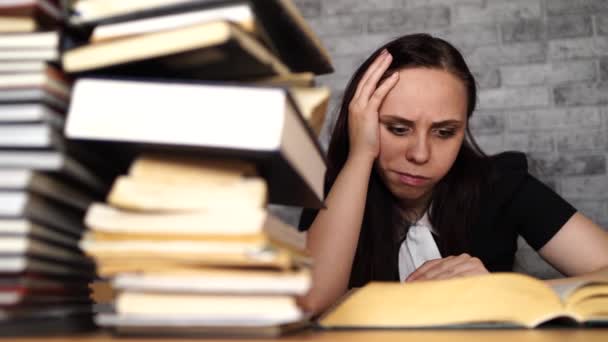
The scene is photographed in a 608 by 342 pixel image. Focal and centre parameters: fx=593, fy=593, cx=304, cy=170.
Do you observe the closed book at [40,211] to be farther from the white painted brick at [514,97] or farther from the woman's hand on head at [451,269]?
the white painted brick at [514,97]

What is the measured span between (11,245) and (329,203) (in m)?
0.66

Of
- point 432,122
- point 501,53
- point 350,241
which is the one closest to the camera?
point 350,241

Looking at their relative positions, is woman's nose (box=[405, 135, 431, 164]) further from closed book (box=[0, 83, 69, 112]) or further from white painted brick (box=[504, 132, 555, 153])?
white painted brick (box=[504, 132, 555, 153])

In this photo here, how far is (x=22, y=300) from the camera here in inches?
16.7

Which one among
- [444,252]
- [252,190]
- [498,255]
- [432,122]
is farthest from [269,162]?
[498,255]

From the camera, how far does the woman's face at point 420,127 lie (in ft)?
3.76

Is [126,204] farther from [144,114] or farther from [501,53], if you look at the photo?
[501,53]

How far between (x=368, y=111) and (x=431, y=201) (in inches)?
14.5

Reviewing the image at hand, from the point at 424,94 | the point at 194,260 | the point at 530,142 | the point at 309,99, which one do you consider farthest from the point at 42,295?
the point at 530,142

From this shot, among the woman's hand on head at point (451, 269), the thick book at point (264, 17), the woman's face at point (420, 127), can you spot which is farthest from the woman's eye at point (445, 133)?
the thick book at point (264, 17)

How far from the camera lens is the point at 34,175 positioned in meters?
0.42

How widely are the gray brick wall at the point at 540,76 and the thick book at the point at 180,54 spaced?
1.55 metres

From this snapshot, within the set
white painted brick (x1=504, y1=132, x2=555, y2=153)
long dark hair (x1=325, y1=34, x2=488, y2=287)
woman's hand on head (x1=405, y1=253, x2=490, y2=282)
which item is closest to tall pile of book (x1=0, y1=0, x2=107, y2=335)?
woman's hand on head (x1=405, y1=253, x2=490, y2=282)

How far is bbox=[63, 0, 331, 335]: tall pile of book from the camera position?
0.40 m
